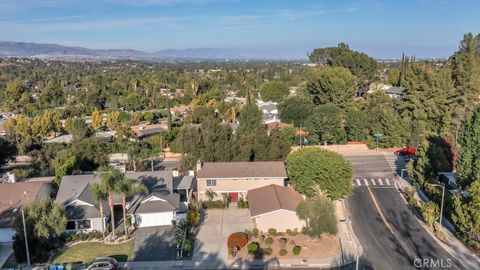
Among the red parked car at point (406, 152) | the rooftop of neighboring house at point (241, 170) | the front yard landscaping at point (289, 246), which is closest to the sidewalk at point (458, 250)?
the front yard landscaping at point (289, 246)

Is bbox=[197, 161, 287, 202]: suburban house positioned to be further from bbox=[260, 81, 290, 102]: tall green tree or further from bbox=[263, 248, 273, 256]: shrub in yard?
bbox=[260, 81, 290, 102]: tall green tree

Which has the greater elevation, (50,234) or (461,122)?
(461,122)

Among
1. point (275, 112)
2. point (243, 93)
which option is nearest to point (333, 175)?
point (275, 112)

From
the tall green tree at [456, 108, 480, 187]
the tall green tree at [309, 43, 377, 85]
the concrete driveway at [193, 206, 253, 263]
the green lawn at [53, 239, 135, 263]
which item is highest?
the tall green tree at [309, 43, 377, 85]

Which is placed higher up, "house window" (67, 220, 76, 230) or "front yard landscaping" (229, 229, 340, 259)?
"house window" (67, 220, 76, 230)

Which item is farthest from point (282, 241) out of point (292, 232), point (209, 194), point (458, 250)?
point (458, 250)

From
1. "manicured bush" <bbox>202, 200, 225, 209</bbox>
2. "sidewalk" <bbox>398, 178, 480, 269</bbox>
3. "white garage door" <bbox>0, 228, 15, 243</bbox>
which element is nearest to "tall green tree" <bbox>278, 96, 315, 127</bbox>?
"manicured bush" <bbox>202, 200, 225, 209</bbox>

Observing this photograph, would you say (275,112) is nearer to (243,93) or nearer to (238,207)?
(243,93)

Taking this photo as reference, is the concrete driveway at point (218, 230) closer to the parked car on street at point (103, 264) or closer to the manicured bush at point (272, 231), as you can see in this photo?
the manicured bush at point (272, 231)
